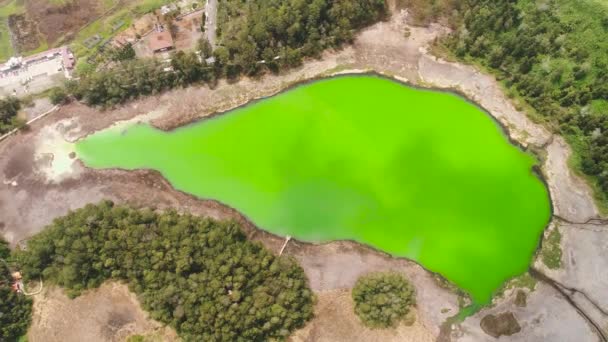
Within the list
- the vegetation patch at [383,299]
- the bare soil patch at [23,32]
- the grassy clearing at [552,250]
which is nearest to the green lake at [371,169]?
the grassy clearing at [552,250]

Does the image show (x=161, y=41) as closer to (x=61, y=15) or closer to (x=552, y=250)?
(x=61, y=15)

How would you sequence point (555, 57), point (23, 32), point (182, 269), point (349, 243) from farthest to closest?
point (23, 32) → point (555, 57) → point (349, 243) → point (182, 269)

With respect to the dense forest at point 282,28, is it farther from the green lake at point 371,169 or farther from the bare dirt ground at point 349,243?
the green lake at point 371,169

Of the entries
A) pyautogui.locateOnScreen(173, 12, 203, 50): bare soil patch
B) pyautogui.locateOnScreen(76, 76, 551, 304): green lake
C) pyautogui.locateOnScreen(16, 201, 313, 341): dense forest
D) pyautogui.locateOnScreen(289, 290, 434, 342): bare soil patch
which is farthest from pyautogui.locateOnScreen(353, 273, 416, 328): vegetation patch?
pyautogui.locateOnScreen(173, 12, 203, 50): bare soil patch

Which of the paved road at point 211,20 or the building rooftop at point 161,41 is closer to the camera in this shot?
the building rooftop at point 161,41

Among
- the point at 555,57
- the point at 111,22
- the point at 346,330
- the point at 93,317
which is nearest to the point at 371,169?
the point at 346,330
